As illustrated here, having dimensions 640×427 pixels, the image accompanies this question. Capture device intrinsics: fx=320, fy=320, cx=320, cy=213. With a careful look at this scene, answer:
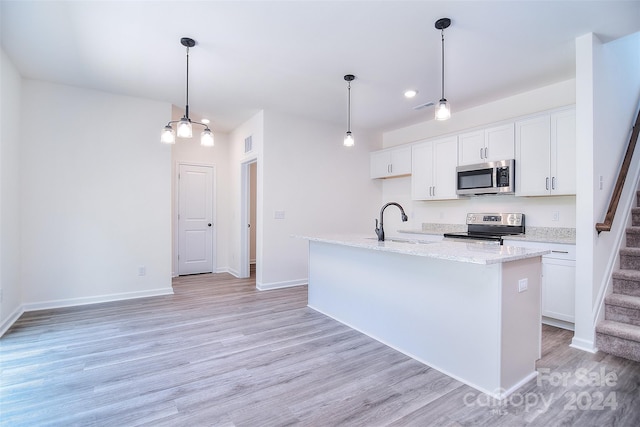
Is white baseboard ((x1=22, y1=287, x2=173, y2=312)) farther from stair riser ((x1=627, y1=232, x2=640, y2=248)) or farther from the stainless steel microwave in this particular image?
stair riser ((x1=627, y1=232, x2=640, y2=248))

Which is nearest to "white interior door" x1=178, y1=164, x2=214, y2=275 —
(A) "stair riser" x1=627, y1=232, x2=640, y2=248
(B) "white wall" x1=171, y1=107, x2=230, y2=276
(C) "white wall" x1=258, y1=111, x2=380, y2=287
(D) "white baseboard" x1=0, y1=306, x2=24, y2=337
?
(B) "white wall" x1=171, y1=107, x2=230, y2=276

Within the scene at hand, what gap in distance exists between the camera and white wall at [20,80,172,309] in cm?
387

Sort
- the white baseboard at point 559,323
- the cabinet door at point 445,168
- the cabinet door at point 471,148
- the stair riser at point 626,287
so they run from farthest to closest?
1. the cabinet door at point 445,168
2. the cabinet door at point 471,148
3. the white baseboard at point 559,323
4. the stair riser at point 626,287

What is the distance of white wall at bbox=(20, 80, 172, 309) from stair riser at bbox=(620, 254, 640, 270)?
5.38 metres

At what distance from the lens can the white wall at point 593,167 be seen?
9.05ft

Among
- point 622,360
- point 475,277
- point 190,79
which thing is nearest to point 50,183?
point 190,79

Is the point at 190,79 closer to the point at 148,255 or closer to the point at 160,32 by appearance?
the point at 160,32

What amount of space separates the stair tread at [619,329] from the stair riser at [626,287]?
37 centimetres

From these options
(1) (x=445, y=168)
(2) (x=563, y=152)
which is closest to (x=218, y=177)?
(1) (x=445, y=168)

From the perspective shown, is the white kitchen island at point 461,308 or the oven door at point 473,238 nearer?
the white kitchen island at point 461,308

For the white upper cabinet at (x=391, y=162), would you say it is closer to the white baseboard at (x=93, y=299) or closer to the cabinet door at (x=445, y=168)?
the cabinet door at (x=445, y=168)

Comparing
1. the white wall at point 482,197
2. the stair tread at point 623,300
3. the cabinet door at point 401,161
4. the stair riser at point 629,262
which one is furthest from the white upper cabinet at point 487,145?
the stair tread at point 623,300

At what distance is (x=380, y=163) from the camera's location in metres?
5.86

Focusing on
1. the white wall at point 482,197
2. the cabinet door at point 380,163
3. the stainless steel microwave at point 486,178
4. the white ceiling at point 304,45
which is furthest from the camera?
the cabinet door at point 380,163
